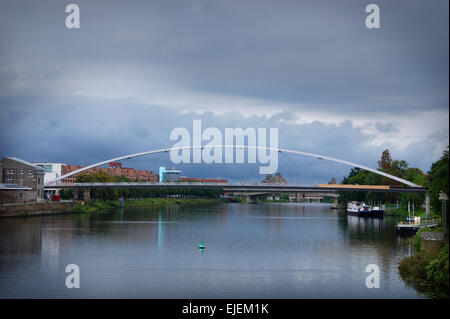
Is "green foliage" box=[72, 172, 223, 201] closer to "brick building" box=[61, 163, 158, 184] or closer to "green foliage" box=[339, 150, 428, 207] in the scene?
"brick building" box=[61, 163, 158, 184]

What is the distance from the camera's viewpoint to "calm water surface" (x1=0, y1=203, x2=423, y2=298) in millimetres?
22109

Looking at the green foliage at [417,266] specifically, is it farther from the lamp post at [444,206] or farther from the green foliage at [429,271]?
the lamp post at [444,206]

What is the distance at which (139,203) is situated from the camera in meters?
97.4

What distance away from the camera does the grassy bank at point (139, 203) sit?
73.7 meters

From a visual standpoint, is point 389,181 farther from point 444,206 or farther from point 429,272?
point 429,272

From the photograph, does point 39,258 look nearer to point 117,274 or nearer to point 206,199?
point 117,274

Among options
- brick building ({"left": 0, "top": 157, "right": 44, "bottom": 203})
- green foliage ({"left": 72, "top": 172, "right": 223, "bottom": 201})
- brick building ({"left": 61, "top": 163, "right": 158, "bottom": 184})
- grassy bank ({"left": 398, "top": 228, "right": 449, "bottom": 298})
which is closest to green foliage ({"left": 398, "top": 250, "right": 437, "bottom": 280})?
grassy bank ({"left": 398, "top": 228, "right": 449, "bottom": 298})

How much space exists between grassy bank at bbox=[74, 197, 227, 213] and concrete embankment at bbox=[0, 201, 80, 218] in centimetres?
157

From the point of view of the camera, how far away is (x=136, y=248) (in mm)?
34094

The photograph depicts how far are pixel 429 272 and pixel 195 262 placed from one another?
12.1m

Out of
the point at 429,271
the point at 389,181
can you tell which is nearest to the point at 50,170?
the point at 389,181

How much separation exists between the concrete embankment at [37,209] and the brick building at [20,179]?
2638 millimetres
